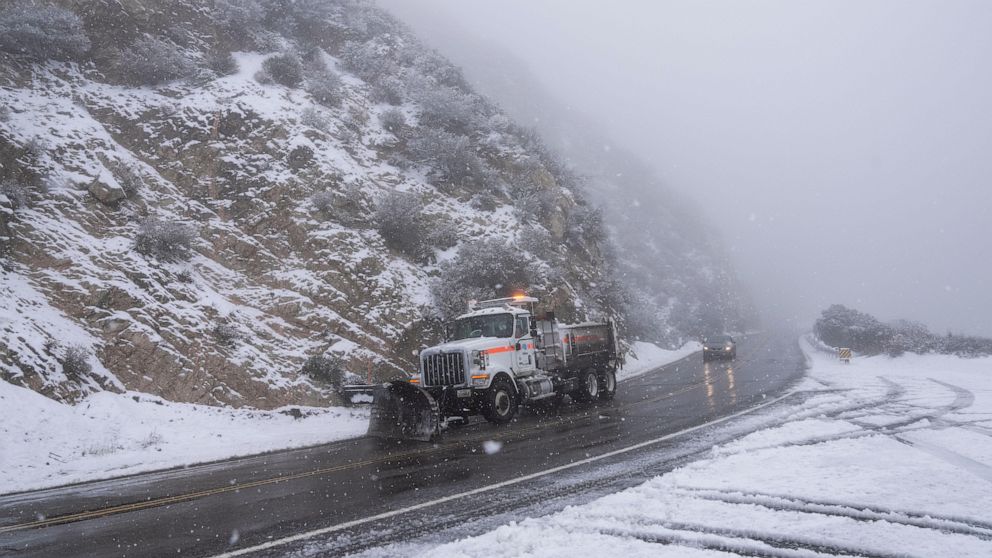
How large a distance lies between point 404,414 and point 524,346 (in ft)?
14.7

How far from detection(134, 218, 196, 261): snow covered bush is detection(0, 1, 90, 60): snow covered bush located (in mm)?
10326

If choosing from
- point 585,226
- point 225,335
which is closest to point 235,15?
point 225,335

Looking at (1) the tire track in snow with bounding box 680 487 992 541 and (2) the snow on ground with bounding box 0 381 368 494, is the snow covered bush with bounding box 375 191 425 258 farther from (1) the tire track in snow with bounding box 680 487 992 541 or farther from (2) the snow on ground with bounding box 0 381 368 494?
(1) the tire track in snow with bounding box 680 487 992 541

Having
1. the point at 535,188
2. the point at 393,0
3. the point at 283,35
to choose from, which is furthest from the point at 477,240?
the point at 393,0

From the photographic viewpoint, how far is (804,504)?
5.89 metres

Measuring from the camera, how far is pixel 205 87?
24.5 meters

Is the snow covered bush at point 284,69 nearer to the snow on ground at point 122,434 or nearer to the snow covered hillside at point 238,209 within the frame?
the snow covered hillside at point 238,209

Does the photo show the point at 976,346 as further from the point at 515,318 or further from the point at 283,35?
the point at 283,35

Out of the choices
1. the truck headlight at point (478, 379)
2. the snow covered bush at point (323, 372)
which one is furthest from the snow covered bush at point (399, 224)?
the truck headlight at point (478, 379)

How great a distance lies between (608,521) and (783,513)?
1865 mm

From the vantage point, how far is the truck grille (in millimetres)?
13633

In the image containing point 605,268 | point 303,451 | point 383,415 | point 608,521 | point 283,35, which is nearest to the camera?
point 608,521

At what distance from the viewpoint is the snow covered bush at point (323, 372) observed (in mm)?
17312

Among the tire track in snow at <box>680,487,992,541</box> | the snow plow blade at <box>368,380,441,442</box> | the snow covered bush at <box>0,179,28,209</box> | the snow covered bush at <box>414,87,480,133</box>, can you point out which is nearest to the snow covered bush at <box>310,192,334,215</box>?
the snow covered bush at <box>0,179,28,209</box>
